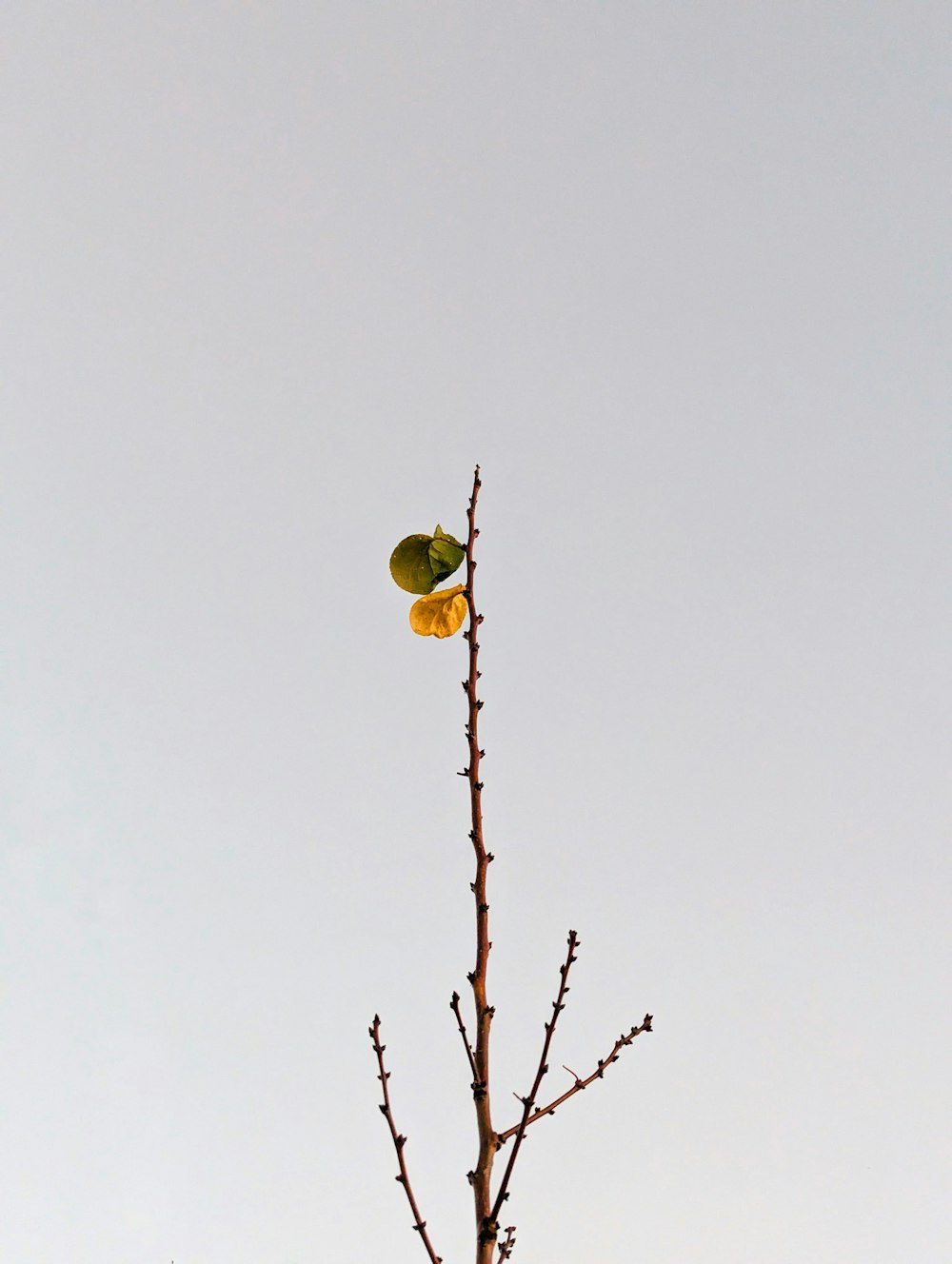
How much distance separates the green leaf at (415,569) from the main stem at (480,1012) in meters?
0.20

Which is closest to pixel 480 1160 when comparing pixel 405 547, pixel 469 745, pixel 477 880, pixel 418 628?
pixel 477 880

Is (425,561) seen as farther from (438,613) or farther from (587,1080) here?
(587,1080)

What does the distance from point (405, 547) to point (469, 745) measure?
414 millimetres

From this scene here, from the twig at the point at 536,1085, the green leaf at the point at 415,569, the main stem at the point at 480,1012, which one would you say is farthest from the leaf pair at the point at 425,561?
the twig at the point at 536,1085

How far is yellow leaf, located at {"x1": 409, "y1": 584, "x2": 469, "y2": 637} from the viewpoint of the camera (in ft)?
5.03

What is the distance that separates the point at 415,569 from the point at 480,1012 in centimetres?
71

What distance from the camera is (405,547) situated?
5.25 ft

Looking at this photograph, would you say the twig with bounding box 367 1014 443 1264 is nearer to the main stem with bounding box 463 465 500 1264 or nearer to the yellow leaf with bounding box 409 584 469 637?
the main stem with bounding box 463 465 500 1264

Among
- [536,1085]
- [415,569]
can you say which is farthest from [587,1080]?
[415,569]

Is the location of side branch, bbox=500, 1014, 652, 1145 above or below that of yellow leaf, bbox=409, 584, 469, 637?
below

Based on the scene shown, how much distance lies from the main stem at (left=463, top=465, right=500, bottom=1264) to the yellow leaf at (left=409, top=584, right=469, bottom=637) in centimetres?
11

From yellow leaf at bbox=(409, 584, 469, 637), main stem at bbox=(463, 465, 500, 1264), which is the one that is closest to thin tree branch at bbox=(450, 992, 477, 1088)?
main stem at bbox=(463, 465, 500, 1264)

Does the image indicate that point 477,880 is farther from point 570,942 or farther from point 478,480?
point 478,480

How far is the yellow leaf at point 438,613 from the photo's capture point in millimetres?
1534
